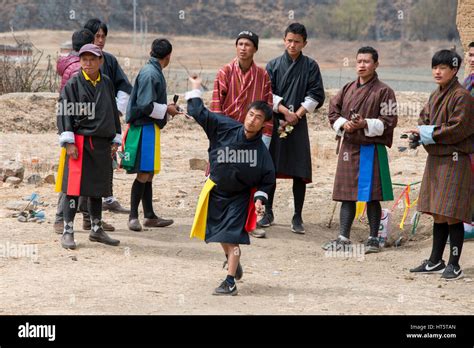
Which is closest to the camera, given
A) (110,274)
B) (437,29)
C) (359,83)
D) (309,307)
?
(309,307)

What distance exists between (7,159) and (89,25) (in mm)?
4150

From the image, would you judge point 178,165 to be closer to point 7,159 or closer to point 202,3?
point 7,159

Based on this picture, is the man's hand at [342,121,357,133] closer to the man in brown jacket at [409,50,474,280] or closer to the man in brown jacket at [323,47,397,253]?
the man in brown jacket at [323,47,397,253]

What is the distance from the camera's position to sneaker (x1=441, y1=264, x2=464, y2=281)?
7603mm

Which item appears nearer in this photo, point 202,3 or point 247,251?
point 247,251

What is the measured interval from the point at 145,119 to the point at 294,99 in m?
1.44

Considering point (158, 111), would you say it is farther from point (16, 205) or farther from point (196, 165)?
point (196, 165)

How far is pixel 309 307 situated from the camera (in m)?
6.52

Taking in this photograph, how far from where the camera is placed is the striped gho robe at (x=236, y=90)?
8.65 meters

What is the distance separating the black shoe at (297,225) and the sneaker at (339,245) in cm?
60

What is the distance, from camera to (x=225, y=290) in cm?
683

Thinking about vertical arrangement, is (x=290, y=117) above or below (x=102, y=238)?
above

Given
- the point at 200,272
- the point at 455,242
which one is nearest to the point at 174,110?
the point at 200,272

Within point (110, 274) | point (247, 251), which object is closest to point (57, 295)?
point (110, 274)
